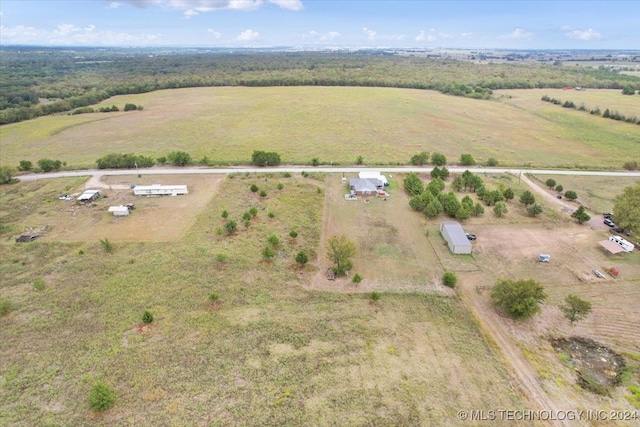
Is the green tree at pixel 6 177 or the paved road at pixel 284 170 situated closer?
the green tree at pixel 6 177

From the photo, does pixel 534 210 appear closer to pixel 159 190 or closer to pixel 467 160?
pixel 467 160

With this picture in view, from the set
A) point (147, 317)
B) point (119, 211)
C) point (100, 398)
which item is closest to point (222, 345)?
point (147, 317)

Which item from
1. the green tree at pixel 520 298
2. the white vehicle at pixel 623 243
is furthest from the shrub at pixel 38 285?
the white vehicle at pixel 623 243

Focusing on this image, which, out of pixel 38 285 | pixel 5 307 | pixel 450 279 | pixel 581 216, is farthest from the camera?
pixel 581 216

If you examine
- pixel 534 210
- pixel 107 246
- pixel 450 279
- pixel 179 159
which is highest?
pixel 179 159

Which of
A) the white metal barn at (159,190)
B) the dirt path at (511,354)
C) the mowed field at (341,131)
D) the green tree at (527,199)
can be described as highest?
the mowed field at (341,131)

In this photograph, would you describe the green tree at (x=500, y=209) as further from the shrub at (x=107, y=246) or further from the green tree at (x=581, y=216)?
the shrub at (x=107, y=246)
